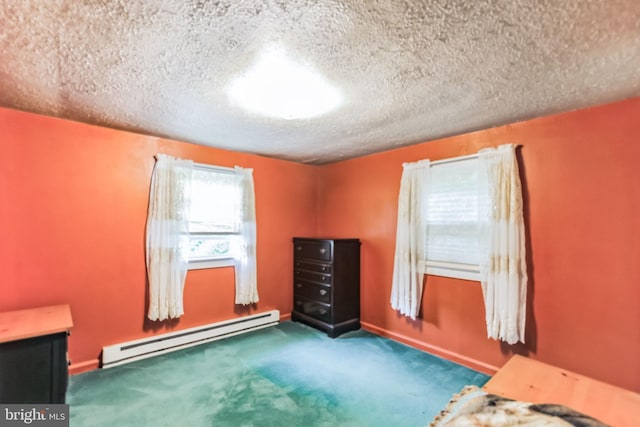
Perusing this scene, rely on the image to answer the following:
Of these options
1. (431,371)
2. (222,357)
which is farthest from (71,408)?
(431,371)

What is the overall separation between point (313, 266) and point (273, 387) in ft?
5.08

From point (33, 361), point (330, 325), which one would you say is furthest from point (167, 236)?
point (330, 325)

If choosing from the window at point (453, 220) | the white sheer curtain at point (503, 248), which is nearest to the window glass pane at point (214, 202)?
the window at point (453, 220)

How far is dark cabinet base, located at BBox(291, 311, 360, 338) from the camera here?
329cm

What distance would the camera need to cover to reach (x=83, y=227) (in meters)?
2.52

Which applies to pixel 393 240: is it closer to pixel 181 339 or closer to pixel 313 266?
pixel 313 266

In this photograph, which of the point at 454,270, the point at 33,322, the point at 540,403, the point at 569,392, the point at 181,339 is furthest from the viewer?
the point at 181,339

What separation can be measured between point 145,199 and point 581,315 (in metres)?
3.82

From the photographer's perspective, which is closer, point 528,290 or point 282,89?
point 282,89

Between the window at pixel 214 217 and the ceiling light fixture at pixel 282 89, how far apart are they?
4.43ft

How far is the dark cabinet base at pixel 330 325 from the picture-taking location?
3289mm

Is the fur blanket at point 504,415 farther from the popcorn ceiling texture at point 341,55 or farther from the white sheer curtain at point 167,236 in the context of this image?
the white sheer curtain at point 167,236

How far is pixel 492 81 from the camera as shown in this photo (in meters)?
1.74

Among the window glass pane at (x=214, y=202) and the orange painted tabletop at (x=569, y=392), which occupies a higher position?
the window glass pane at (x=214, y=202)
